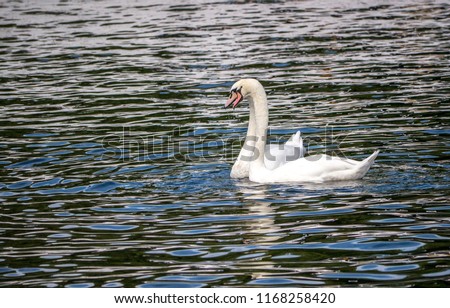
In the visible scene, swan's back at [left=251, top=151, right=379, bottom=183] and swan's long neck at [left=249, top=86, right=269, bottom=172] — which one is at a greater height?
swan's long neck at [left=249, top=86, right=269, bottom=172]

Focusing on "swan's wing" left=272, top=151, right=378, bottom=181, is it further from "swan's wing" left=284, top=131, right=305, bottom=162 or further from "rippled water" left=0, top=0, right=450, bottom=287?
"swan's wing" left=284, top=131, right=305, bottom=162

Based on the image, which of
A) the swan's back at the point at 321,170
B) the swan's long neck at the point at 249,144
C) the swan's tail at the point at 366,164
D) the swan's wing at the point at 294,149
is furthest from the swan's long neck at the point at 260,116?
the swan's tail at the point at 366,164

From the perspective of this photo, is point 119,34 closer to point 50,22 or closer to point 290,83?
point 50,22

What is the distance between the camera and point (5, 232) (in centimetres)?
1125

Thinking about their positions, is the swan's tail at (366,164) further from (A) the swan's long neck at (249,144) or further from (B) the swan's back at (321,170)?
(A) the swan's long neck at (249,144)

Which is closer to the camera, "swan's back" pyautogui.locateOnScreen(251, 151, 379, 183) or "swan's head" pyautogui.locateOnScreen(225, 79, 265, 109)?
"swan's back" pyautogui.locateOnScreen(251, 151, 379, 183)

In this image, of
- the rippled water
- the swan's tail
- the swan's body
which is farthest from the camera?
the swan's body

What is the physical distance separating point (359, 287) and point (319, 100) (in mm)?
10855

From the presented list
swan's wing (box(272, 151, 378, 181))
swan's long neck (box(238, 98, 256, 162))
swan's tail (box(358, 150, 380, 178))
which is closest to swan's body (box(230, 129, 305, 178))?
swan's long neck (box(238, 98, 256, 162))

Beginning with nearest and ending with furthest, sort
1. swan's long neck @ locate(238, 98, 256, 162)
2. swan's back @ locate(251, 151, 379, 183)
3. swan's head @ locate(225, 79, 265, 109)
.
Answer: swan's back @ locate(251, 151, 379, 183) → swan's long neck @ locate(238, 98, 256, 162) → swan's head @ locate(225, 79, 265, 109)

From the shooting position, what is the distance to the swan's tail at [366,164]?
1282 centimetres

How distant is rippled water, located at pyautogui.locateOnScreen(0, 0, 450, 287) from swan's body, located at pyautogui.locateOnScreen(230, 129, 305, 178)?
29cm

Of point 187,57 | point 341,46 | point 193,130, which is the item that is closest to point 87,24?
point 187,57

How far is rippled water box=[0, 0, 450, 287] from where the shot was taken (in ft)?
32.3
